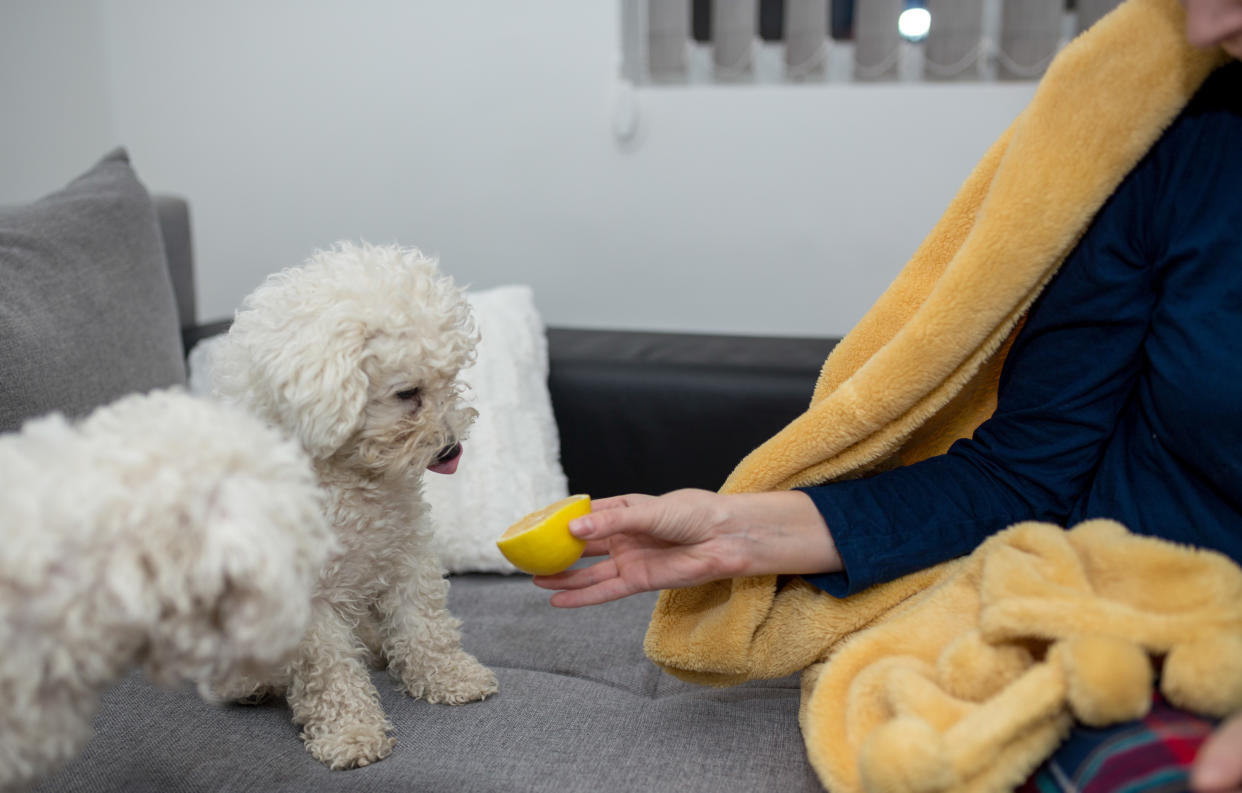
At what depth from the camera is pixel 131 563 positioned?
0.57 meters

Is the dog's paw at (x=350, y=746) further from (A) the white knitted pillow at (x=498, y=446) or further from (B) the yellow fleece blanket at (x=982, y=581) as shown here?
(A) the white knitted pillow at (x=498, y=446)

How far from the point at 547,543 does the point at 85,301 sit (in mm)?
727

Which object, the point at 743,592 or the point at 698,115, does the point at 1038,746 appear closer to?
the point at 743,592

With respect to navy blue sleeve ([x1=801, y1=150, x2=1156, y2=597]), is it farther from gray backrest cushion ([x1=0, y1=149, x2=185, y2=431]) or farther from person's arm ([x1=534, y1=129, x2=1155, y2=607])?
gray backrest cushion ([x1=0, y1=149, x2=185, y2=431])

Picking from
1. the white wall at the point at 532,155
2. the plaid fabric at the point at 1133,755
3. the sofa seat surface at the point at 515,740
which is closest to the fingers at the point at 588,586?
the sofa seat surface at the point at 515,740

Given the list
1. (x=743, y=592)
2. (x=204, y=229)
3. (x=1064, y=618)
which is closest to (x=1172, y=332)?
(x=1064, y=618)

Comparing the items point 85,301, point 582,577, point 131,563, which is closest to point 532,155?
point 85,301

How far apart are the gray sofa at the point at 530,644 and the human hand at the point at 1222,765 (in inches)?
14.5

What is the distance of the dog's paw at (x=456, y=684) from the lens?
102 centimetres

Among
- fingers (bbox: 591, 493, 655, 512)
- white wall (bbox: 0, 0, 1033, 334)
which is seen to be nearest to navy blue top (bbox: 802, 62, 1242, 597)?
fingers (bbox: 591, 493, 655, 512)

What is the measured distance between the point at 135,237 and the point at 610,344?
803 mm

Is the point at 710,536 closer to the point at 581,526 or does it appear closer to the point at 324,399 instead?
the point at 581,526

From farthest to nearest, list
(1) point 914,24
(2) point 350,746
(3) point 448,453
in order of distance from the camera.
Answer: (1) point 914,24, (3) point 448,453, (2) point 350,746

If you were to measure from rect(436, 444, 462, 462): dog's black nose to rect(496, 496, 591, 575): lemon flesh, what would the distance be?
0.46 feet
